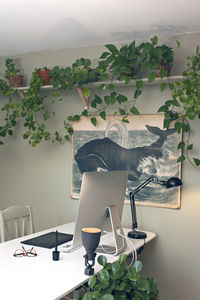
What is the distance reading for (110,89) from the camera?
306 centimetres

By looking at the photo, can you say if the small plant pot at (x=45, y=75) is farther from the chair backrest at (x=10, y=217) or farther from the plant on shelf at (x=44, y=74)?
the chair backrest at (x=10, y=217)

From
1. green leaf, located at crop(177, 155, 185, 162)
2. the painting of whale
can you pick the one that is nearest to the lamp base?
the painting of whale

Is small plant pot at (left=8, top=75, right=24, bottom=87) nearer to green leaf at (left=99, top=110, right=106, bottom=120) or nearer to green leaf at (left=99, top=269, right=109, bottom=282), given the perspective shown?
green leaf at (left=99, top=110, right=106, bottom=120)

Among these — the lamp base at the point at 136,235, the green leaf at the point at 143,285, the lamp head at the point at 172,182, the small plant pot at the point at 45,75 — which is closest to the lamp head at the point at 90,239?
the green leaf at the point at 143,285

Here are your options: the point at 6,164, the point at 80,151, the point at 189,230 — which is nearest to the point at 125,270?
the point at 189,230

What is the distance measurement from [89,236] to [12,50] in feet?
7.91

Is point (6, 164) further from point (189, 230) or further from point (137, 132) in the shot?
point (189, 230)

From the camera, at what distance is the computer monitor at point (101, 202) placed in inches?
86.4

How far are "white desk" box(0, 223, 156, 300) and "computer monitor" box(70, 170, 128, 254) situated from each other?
0.15m

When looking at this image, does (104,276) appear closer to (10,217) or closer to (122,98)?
(10,217)

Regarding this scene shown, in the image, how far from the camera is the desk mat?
2580 millimetres

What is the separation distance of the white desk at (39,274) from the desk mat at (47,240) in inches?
2.5

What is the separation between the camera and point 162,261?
124 inches

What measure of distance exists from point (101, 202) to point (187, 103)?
97 cm
